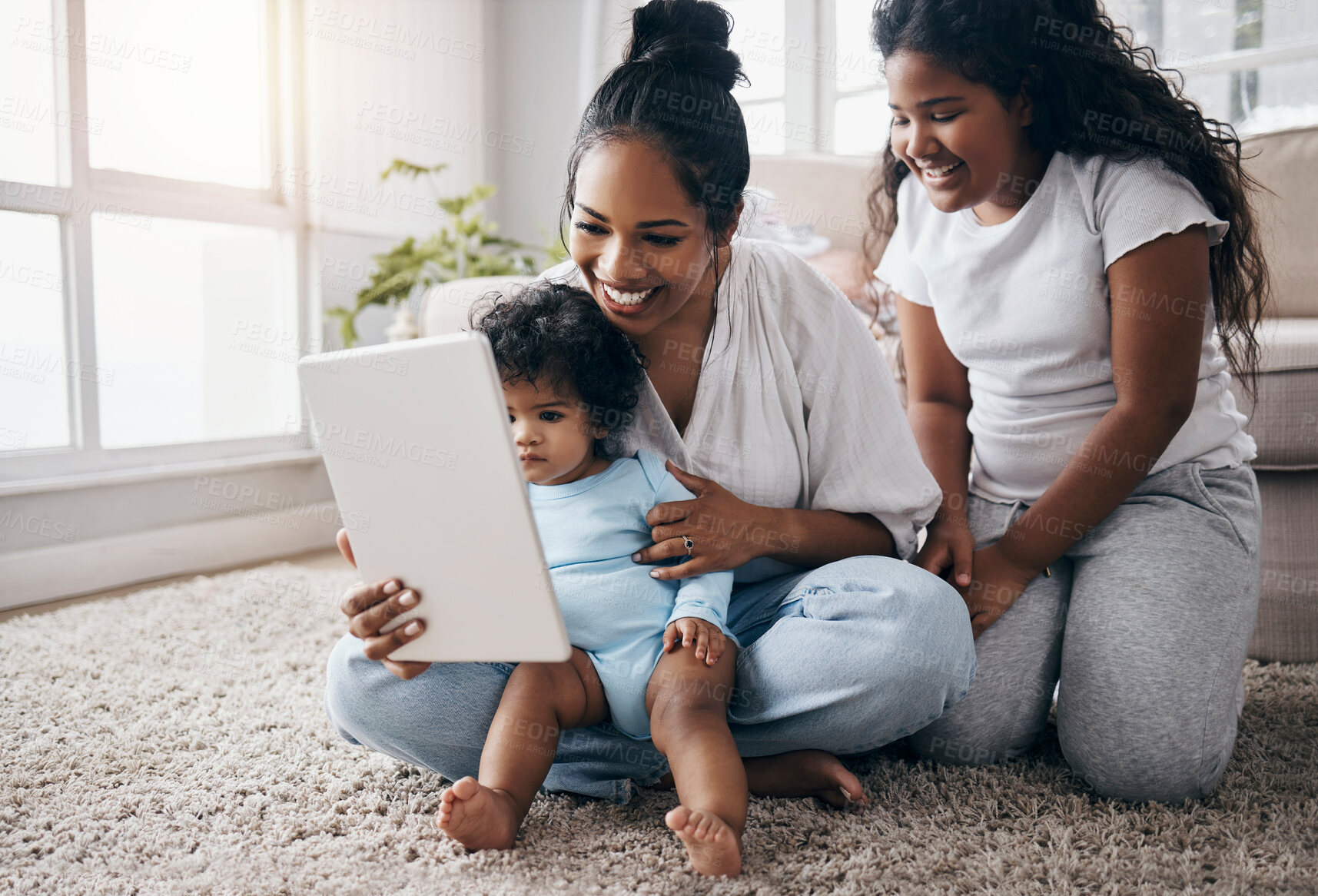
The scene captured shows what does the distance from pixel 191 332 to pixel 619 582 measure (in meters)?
1.97

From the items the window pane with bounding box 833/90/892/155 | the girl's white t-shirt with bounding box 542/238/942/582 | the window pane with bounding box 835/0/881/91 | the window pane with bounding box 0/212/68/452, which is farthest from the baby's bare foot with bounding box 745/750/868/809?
the window pane with bounding box 835/0/881/91

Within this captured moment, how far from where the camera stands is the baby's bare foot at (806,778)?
3.17 feet

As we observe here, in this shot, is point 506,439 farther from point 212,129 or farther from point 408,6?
point 408,6

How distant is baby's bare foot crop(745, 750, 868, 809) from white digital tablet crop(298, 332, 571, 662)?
0.34 meters

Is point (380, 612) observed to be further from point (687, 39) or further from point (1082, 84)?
point (1082, 84)

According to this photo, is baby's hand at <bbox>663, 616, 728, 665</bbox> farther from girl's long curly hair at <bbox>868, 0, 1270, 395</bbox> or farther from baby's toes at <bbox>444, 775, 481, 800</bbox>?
girl's long curly hair at <bbox>868, 0, 1270, 395</bbox>

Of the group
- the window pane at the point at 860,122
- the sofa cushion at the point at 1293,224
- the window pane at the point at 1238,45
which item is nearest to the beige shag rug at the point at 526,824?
the sofa cushion at the point at 1293,224

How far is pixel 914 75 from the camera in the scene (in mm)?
1076

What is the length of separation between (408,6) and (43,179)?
Answer: 1389 mm

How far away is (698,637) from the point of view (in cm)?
94

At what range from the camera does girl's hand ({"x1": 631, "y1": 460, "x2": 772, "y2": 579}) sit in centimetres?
99

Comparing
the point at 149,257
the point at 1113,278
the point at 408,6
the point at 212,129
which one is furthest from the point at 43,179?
the point at 1113,278

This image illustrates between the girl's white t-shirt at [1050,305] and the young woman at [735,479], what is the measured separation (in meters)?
0.21

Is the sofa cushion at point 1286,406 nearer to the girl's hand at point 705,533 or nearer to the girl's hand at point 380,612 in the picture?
the girl's hand at point 705,533
